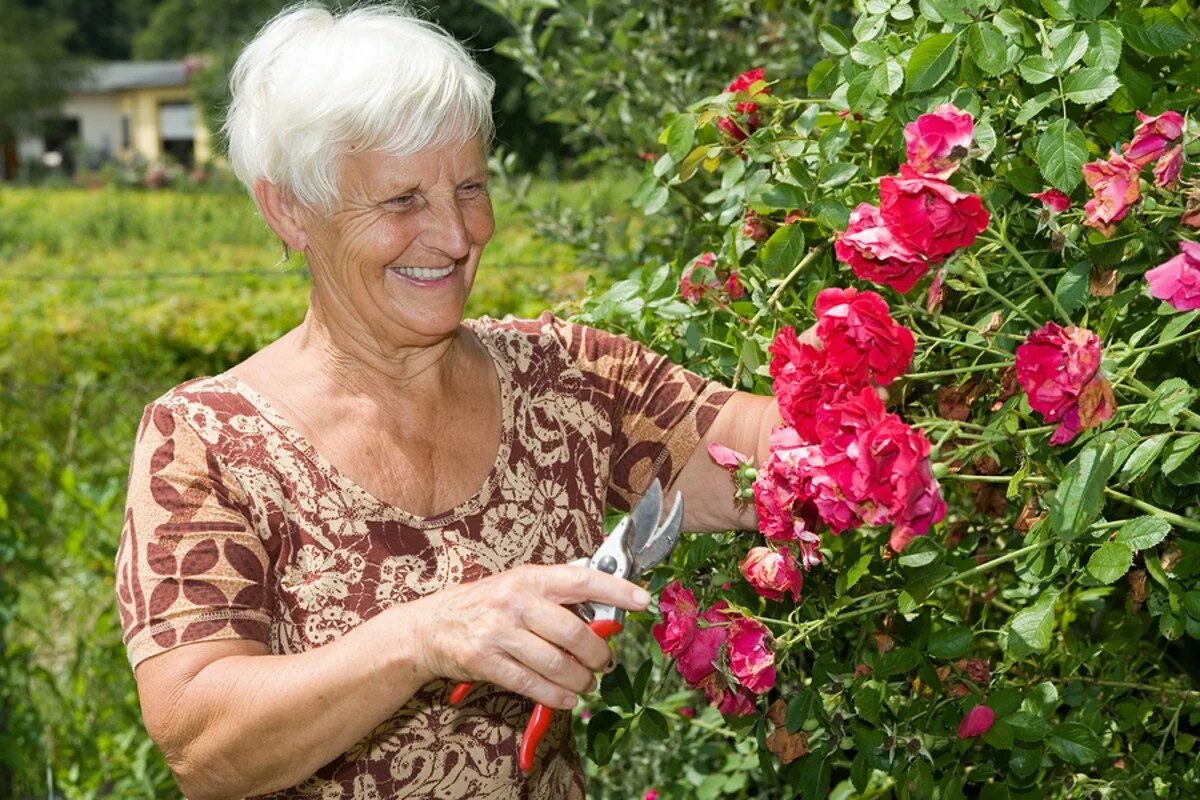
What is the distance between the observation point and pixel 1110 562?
1.34 metres

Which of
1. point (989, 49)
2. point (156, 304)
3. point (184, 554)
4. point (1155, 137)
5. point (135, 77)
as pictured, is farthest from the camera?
point (135, 77)

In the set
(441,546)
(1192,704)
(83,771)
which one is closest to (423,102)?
(441,546)

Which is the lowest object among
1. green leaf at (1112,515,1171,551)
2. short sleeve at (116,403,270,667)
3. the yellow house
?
the yellow house

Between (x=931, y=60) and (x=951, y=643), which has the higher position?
(x=931, y=60)

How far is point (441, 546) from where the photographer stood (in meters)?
1.77

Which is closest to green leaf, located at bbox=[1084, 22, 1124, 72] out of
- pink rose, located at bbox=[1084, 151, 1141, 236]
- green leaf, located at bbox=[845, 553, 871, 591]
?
pink rose, located at bbox=[1084, 151, 1141, 236]

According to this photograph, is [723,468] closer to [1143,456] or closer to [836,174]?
[836,174]

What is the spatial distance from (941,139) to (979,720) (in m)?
0.64

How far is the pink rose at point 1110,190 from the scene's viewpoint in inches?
53.2

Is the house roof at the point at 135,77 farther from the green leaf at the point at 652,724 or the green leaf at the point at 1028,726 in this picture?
the green leaf at the point at 1028,726

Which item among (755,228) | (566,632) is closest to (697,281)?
(755,228)

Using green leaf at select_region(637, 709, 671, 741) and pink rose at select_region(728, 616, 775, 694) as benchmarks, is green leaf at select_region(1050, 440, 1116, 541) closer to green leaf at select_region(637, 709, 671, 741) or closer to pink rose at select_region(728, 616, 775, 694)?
pink rose at select_region(728, 616, 775, 694)

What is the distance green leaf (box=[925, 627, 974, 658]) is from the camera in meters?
1.56

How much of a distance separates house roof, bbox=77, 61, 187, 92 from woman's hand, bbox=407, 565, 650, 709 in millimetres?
52928
